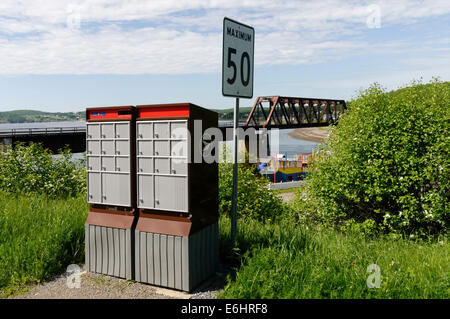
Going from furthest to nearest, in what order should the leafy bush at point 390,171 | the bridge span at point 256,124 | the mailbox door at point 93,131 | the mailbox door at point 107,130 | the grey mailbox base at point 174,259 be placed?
the bridge span at point 256,124 < the leafy bush at point 390,171 < the mailbox door at point 93,131 < the mailbox door at point 107,130 < the grey mailbox base at point 174,259

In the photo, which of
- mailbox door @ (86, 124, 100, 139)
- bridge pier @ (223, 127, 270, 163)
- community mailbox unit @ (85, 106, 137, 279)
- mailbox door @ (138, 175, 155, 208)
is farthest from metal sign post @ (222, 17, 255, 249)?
bridge pier @ (223, 127, 270, 163)

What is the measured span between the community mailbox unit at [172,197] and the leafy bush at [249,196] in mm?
3140

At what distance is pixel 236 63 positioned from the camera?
16.2ft

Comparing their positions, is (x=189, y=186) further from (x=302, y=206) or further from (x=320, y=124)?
(x=320, y=124)

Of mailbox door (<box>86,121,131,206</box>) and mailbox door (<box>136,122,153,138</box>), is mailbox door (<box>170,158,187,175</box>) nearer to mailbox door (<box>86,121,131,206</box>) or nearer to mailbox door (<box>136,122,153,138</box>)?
mailbox door (<box>136,122,153,138</box>)

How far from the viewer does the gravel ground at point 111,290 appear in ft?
14.7

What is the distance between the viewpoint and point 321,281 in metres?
4.01

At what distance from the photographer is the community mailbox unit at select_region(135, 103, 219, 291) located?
4.48 meters

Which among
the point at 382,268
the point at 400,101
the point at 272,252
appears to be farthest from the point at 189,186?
the point at 400,101

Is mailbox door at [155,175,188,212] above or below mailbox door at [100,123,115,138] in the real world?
below

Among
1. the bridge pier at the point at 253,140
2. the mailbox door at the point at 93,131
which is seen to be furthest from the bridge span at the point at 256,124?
the mailbox door at the point at 93,131

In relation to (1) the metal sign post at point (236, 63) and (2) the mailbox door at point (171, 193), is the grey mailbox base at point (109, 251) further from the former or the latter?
(1) the metal sign post at point (236, 63)

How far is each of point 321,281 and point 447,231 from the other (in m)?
4.71

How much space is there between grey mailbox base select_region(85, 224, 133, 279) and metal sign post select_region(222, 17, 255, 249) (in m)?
1.51
